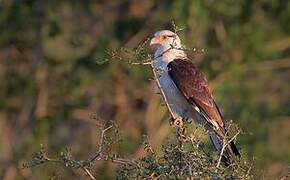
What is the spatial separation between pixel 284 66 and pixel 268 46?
1.07 feet

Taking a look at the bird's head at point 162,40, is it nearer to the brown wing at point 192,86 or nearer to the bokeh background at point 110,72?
the brown wing at point 192,86

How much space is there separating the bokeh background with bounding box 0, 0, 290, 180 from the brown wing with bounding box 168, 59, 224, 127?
4.77 meters

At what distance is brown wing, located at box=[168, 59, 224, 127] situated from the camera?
741cm

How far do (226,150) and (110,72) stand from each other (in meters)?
6.93

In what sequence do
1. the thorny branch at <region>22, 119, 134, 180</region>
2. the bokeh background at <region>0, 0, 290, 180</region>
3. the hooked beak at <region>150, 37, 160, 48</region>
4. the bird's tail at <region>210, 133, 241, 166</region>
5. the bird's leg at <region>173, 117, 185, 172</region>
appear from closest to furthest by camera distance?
the thorny branch at <region>22, 119, 134, 180</region> < the bird's leg at <region>173, 117, 185, 172</region> < the bird's tail at <region>210, 133, 241, 166</region> < the hooked beak at <region>150, 37, 160, 48</region> < the bokeh background at <region>0, 0, 290, 180</region>

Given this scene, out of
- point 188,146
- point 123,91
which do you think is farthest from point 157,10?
point 188,146

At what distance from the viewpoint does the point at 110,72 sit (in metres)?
13.3

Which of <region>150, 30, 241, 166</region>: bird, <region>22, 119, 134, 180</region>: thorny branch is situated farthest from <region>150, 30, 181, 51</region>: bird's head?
<region>22, 119, 134, 180</region>: thorny branch

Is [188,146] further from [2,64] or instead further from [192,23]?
[2,64]

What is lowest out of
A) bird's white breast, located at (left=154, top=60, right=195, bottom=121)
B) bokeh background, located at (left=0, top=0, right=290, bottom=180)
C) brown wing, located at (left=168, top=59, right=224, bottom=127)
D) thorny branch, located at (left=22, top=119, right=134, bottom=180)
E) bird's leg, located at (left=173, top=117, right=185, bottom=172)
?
thorny branch, located at (left=22, top=119, right=134, bottom=180)

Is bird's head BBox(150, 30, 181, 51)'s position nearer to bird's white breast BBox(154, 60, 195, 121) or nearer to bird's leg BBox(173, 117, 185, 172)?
bird's white breast BBox(154, 60, 195, 121)

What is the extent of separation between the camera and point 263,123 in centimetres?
1317

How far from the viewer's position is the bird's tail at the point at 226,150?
18.7 feet

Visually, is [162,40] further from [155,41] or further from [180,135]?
[180,135]
